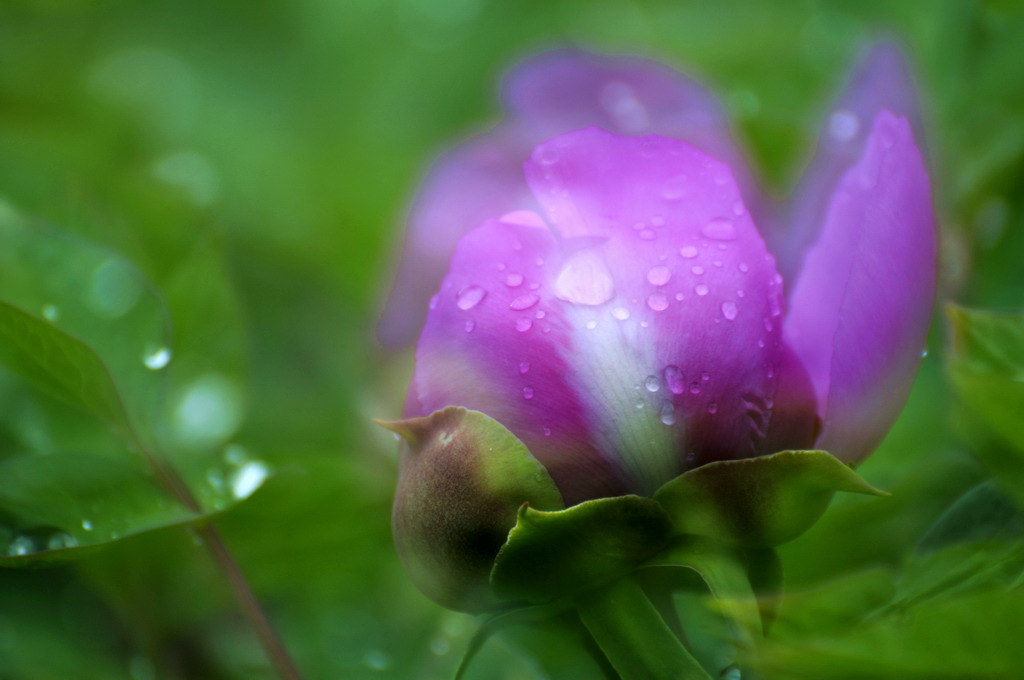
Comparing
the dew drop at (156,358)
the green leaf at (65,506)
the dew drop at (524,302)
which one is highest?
the dew drop at (524,302)

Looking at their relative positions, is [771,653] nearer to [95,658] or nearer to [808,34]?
[95,658]

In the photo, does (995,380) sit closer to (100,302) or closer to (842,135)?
(842,135)

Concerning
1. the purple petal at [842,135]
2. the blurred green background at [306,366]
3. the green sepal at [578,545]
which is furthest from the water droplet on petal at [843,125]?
the green sepal at [578,545]

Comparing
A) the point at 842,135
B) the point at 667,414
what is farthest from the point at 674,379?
the point at 842,135

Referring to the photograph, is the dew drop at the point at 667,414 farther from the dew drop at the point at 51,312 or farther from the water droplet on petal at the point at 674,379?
the dew drop at the point at 51,312

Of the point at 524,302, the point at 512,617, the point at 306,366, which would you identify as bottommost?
the point at 306,366

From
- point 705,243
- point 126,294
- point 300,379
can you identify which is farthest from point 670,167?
point 300,379
